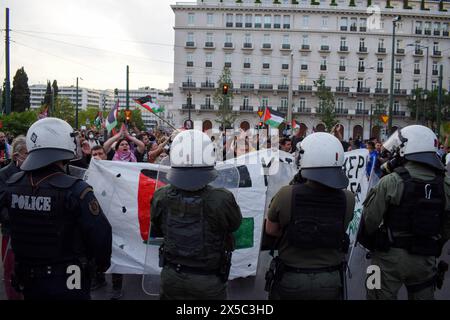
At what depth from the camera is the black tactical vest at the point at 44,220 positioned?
9.52ft

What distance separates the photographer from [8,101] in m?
17.7

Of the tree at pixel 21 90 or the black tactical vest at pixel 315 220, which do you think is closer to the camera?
the black tactical vest at pixel 315 220

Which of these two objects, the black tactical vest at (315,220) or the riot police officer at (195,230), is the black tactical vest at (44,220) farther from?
the black tactical vest at (315,220)

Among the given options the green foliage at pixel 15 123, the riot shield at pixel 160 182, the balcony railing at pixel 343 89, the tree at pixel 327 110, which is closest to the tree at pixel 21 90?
the tree at pixel 327 110

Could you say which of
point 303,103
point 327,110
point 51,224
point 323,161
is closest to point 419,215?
point 323,161

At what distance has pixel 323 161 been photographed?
10.4ft

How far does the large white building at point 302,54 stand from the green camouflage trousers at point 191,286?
6167cm

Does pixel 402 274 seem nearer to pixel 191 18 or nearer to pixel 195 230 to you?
pixel 195 230

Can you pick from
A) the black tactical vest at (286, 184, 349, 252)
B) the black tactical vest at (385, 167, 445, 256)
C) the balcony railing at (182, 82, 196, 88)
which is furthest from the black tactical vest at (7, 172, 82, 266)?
the balcony railing at (182, 82, 196, 88)

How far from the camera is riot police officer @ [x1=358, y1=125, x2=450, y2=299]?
3391 millimetres

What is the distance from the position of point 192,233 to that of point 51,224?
952 millimetres

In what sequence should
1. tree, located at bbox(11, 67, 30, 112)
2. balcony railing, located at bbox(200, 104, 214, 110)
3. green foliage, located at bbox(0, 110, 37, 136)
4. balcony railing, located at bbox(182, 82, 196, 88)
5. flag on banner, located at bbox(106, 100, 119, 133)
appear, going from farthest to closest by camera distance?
tree, located at bbox(11, 67, 30, 112) < balcony railing, located at bbox(200, 104, 214, 110) < balcony railing, located at bbox(182, 82, 196, 88) < green foliage, located at bbox(0, 110, 37, 136) < flag on banner, located at bbox(106, 100, 119, 133)

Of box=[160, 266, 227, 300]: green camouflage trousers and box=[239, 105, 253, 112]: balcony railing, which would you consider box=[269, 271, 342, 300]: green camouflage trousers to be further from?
box=[239, 105, 253, 112]: balcony railing

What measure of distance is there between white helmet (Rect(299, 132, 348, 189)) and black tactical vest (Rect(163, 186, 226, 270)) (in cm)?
77
